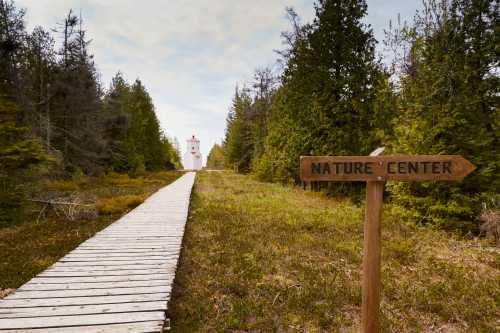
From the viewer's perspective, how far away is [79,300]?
3428 millimetres

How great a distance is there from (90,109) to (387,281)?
1085 inches

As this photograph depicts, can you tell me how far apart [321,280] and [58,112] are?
27346mm

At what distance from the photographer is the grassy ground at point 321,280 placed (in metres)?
3.66

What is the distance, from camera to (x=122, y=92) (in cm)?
3853

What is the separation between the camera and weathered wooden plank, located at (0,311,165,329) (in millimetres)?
2883

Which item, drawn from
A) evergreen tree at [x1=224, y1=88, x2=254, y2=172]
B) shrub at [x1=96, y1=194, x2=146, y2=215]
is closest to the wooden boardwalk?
shrub at [x1=96, y1=194, x2=146, y2=215]

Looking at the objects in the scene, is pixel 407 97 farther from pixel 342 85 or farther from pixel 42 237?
pixel 42 237

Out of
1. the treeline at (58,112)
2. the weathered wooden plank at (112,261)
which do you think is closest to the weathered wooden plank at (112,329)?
the weathered wooden plank at (112,261)

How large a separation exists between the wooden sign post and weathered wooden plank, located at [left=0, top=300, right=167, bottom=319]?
238 cm

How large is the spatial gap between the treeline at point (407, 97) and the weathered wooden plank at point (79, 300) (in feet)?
26.7

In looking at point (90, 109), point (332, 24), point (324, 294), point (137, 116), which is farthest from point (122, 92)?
point (324, 294)

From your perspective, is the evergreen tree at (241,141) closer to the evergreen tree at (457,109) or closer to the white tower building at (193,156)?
the evergreen tree at (457,109)

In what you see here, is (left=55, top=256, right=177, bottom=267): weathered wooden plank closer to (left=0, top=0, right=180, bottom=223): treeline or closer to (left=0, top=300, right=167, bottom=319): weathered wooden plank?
(left=0, top=300, right=167, bottom=319): weathered wooden plank

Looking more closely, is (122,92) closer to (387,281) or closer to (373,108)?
(373,108)
